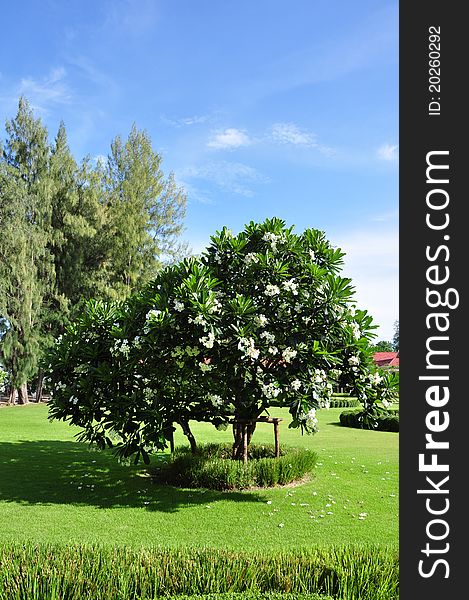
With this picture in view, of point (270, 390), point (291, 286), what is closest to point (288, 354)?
point (270, 390)

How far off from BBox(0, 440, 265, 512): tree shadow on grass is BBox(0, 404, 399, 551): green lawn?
0.06 feet

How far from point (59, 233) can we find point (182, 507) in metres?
26.0

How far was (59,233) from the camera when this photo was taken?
106 feet

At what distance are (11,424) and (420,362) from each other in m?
20.7

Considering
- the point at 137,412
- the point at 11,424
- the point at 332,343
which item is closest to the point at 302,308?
the point at 332,343

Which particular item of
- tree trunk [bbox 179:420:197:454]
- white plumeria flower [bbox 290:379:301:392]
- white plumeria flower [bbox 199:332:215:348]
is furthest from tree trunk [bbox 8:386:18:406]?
white plumeria flower [bbox 290:379:301:392]

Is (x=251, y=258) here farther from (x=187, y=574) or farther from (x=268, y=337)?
(x=187, y=574)

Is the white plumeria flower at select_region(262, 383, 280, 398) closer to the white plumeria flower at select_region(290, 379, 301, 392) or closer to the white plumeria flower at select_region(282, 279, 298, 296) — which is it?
the white plumeria flower at select_region(290, 379, 301, 392)

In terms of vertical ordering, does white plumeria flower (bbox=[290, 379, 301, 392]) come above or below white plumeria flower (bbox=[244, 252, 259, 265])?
below

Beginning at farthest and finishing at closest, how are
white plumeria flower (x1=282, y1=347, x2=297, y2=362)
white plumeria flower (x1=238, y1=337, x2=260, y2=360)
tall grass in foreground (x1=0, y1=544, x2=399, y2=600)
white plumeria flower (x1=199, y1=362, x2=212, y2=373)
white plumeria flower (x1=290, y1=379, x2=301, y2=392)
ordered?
1. white plumeria flower (x1=282, y1=347, x2=297, y2=362)
2. white plumeria flower (x1=199, y1=362, x2=212, y2=373)
3. white plumeria flower (x1=290, y1=379, x2=301, y2=392)
4. white plumeria flower (x1=238, y1=337, x2=260, y2=360)
5. tall grass in foreground (x1=0, y1=544, x2=399, y2=600)

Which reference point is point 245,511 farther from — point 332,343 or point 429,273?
point 429,273

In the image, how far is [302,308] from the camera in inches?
388

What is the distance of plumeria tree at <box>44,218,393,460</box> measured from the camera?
914cm

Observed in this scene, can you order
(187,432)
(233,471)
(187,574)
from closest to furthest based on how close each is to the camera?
(187,574), (233,471), (187,432)
